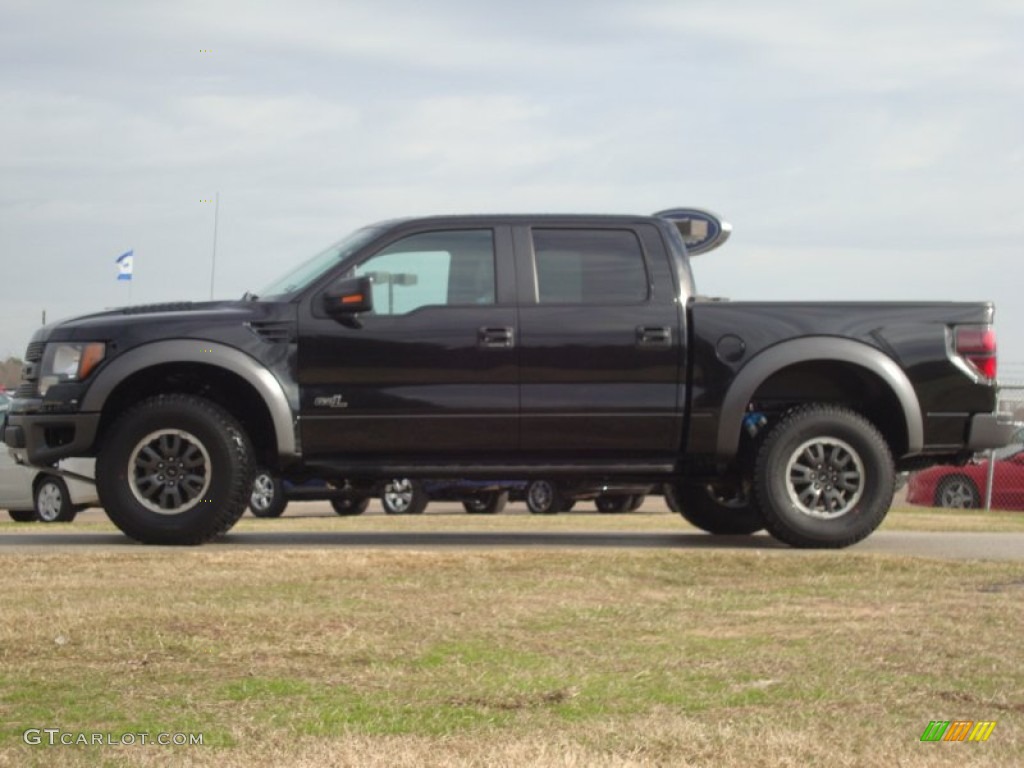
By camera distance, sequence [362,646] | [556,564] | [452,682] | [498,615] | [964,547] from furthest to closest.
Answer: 1. [964,547]
2. [556,564]
3. [498,615]
4. [362,646]
5. [452,682]

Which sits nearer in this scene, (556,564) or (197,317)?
(556,564)

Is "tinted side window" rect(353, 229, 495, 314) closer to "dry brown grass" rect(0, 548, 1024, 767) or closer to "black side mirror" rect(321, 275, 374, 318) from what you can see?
"black side mirror" rect(321, 275, 374, 318)

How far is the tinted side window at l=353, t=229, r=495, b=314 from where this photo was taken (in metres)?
9.70

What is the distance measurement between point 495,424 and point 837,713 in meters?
4.93

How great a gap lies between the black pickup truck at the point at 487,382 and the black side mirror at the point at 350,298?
0.02 metres

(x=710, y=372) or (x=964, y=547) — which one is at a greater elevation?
(x=710, y=372)

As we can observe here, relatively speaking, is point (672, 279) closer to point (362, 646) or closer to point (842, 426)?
point (842, 426)

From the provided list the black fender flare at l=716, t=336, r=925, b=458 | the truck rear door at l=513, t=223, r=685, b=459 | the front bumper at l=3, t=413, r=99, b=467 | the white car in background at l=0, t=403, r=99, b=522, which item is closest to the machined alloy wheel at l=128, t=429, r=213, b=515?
the front bumper at l=3, t=413, r=99, b=467

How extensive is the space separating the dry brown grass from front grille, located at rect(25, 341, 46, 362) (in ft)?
5.99

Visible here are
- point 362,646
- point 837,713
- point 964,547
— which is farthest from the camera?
point 964,547

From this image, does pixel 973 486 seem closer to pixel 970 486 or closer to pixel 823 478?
pixel 970 486

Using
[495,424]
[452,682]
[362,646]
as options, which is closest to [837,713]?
[452,682]

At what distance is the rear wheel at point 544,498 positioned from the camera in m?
21.8

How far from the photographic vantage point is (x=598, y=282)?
32.3 feet
